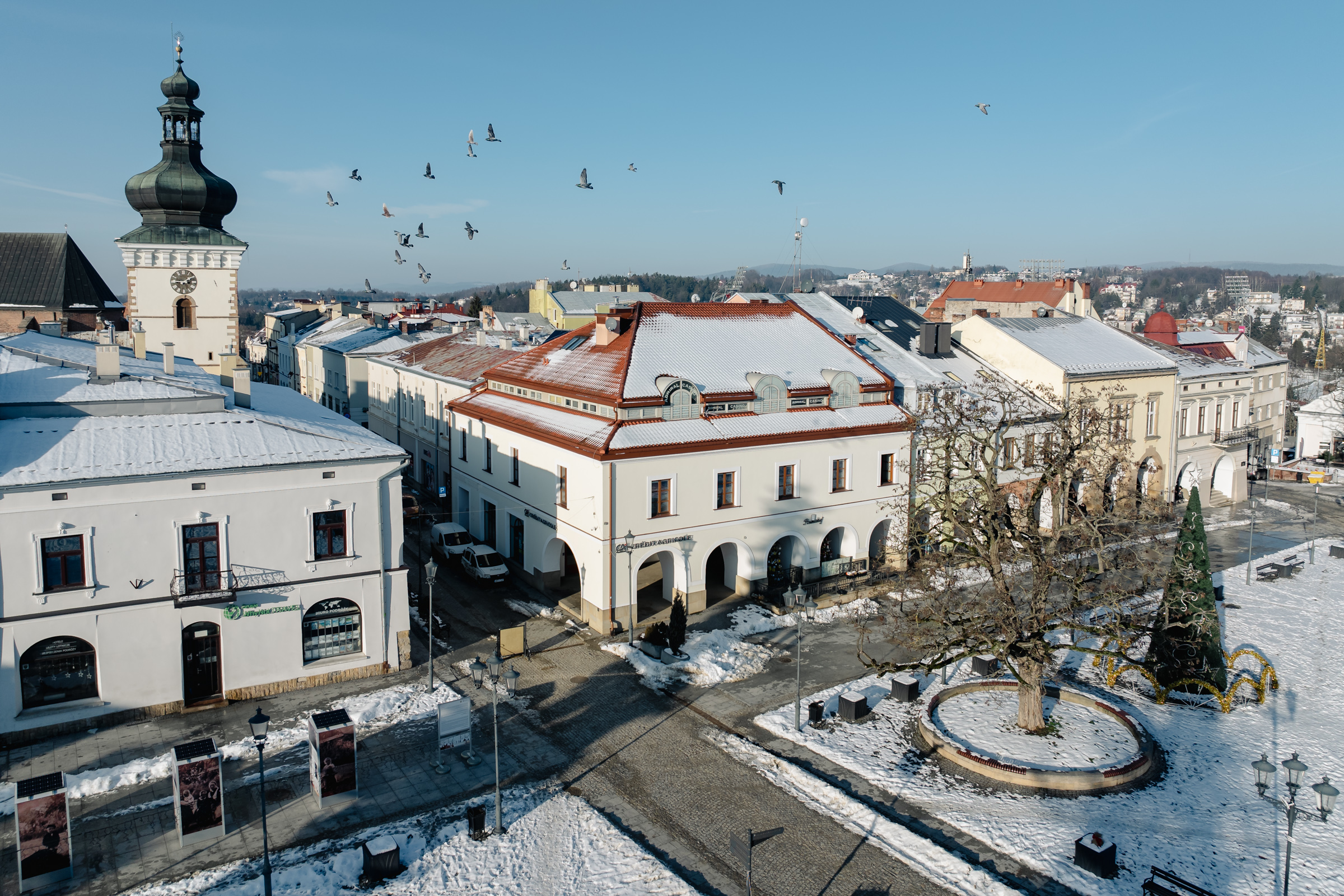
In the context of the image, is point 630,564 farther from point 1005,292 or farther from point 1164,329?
point 1005,292

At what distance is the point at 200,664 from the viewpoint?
24500mm

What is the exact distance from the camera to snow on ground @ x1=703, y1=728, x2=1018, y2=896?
17.5 meters

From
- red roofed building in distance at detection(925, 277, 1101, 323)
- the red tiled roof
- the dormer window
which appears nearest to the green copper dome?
the dormer window

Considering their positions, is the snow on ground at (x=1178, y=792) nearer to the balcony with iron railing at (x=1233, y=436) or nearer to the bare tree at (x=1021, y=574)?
the bare tree at (x=1021, y=574)

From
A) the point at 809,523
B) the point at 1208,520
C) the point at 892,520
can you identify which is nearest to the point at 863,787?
the point at 809,523

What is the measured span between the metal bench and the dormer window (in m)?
19.5

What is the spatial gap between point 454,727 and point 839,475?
60.7 ft

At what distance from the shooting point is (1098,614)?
107 feet

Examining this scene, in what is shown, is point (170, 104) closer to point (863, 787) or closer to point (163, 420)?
point (163, 420)

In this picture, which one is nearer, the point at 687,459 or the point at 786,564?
the point at 687,459

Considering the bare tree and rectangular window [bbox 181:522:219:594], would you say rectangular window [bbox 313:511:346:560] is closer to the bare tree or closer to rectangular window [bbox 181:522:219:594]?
rectangular window [bbox 181:522:219:594]

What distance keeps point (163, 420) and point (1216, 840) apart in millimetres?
27767

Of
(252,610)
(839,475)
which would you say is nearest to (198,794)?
(252,610)

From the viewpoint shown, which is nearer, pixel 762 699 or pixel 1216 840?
pixel 1216 840
